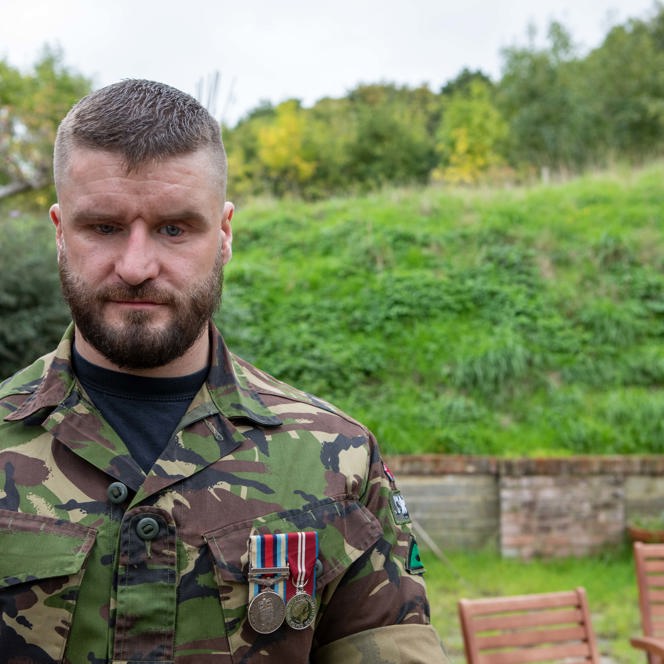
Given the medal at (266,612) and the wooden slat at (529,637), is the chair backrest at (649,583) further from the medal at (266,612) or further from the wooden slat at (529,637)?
the medal at (266,612)

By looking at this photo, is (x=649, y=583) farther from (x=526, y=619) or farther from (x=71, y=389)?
(x=71, y=389)

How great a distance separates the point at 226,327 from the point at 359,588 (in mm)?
5568

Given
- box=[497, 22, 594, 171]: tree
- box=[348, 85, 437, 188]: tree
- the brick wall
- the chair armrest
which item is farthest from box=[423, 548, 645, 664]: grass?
box=[348, 85, 437, 188]: tree

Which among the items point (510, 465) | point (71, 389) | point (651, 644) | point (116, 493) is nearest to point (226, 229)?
point (71, 389)

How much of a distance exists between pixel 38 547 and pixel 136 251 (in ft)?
1.66

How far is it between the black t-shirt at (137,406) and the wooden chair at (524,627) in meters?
Answer: 2.28

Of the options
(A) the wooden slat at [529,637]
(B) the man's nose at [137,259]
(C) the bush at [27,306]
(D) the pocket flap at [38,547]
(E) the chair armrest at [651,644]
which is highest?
(B) the man's nose at [137,259]

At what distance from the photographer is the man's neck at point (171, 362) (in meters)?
1.49

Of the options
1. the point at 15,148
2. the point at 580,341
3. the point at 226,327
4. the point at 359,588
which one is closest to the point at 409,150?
the point at 15,148

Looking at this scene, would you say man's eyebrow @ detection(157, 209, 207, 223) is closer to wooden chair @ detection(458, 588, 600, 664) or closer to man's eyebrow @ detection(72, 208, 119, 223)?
man's eyebrow @ detection(72, 208, 119, 223)

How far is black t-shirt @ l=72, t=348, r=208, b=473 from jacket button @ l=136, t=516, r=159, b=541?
116mm

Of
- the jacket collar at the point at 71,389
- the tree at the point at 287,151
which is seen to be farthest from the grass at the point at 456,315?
the tree at the point at 287,151

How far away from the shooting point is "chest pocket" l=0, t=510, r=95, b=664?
134 centimetres

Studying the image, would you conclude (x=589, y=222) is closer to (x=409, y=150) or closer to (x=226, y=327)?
(x=226, y=327)
